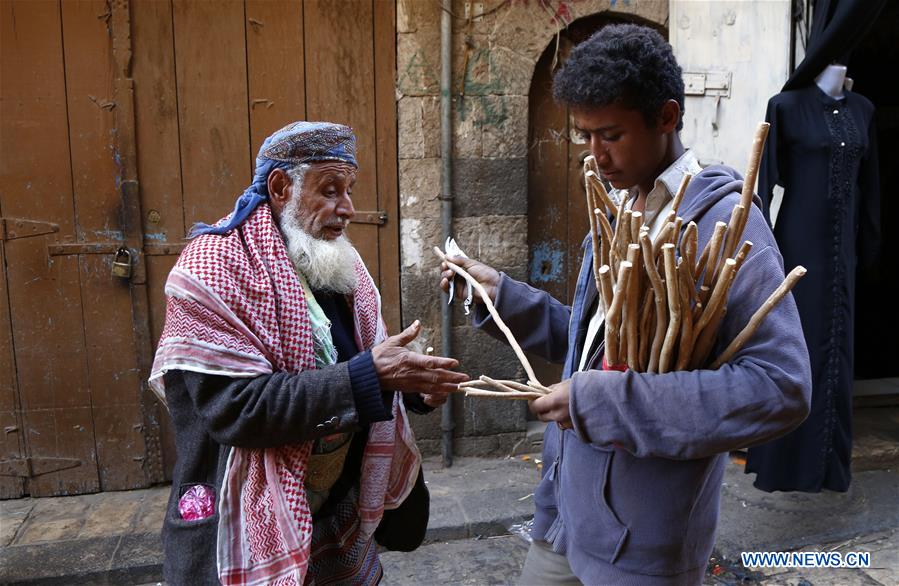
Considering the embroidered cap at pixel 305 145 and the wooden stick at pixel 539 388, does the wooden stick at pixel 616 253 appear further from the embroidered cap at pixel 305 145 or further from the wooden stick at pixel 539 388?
the embroidered cap at pixel 305 145

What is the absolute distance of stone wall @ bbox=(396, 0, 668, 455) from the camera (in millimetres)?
4457

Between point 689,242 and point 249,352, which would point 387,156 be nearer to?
point 249,352

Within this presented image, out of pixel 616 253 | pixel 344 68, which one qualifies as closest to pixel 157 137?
pixel 344 68

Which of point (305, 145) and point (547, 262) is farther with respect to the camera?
point (547, 262)

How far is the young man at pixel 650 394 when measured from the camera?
1.55m

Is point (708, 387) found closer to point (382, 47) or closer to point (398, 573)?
point (398, 573)

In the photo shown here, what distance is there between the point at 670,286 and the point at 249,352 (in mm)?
1091

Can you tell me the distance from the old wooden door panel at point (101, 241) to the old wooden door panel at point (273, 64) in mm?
767

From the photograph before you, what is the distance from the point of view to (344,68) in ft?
14.4

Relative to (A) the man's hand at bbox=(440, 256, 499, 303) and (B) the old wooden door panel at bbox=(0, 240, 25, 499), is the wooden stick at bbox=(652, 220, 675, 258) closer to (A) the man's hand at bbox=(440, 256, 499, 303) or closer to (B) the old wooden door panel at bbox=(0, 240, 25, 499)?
(A) the man's hand at bbox=(440, 256, 499, 303)

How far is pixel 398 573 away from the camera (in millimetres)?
3678

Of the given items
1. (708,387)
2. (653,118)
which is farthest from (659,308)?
(653,118)

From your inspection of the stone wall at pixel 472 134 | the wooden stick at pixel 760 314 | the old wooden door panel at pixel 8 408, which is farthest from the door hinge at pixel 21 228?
the wooden stick at pixel 760 314

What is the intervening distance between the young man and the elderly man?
1.57 feet
